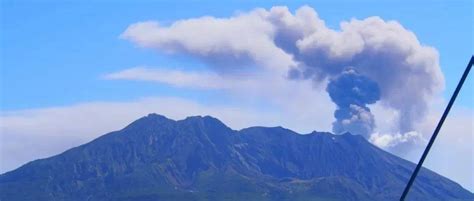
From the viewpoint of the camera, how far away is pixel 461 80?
44812 mm

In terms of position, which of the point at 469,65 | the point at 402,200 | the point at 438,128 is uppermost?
the point at 469,65

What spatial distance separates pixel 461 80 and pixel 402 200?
8.19 metres

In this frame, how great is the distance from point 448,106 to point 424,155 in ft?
10.7

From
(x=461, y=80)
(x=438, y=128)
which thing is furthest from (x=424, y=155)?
(x=461, y=80)

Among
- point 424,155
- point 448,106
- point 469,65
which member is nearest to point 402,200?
point 424,155

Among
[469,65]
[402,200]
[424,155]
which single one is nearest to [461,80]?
[469,65]

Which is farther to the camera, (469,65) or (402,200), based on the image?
(402,200)

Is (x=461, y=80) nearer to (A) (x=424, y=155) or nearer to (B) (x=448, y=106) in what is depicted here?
(B) (x=448, y=106)

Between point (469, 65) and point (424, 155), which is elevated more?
point (469, 65)

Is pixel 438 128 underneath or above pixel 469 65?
underneath

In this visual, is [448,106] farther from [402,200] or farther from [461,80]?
[402,200]

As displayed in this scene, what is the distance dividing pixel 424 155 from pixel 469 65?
6.17m

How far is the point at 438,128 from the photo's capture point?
150 feet

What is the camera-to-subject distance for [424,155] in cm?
4625
